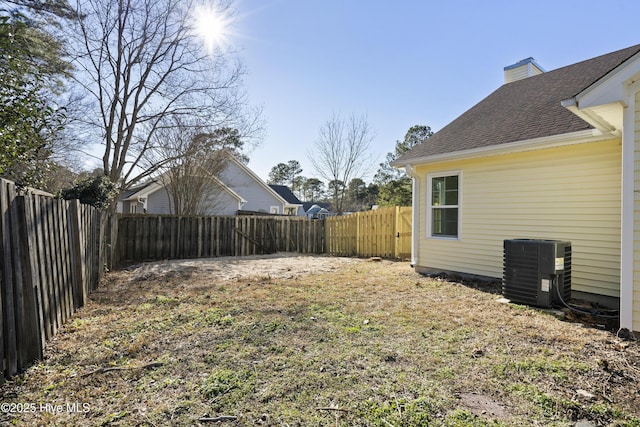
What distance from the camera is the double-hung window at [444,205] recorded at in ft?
24.6

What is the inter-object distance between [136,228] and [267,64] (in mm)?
6634

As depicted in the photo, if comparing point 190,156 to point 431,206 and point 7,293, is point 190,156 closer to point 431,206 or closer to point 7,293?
point 431,206

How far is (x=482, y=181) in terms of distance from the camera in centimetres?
693

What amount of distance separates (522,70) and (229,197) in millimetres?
15327

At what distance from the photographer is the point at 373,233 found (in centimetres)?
1153

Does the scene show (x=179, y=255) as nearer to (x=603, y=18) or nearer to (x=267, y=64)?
(x=267, y=64)

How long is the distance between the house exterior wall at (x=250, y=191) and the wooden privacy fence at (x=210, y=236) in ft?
32.2

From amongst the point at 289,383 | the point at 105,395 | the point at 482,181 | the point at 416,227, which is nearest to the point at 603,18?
the point at 482,181

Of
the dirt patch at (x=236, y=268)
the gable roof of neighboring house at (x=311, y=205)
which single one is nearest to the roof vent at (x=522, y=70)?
the dirt patch at (x=236, y=268)

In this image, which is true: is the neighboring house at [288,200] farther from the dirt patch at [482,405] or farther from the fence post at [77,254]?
the dirt patch at [482,405]

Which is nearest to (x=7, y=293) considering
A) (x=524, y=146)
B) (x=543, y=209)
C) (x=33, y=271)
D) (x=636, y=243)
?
(x=33, y=271)

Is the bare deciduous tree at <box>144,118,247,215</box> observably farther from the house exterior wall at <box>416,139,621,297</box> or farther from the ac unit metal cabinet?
the ac unit metal cabinet

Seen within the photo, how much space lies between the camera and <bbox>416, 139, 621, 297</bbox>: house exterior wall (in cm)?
521

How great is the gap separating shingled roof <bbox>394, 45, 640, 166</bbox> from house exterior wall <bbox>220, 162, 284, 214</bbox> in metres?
15.8
